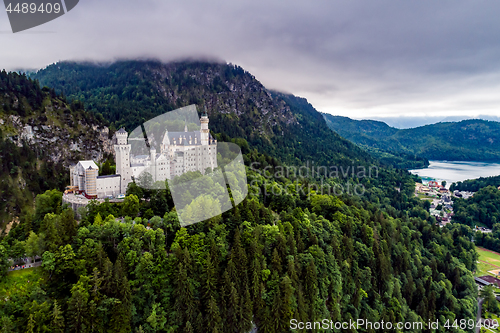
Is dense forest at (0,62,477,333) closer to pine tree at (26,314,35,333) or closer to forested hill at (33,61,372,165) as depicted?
pine tree at (26,314,35,333)

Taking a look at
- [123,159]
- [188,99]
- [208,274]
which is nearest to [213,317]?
[208,274]

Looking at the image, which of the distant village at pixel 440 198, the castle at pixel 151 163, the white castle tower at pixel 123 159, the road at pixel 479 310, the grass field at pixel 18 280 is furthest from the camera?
the distant village at pixel 440 198

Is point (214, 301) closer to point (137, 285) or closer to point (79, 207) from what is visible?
point (137, 285)

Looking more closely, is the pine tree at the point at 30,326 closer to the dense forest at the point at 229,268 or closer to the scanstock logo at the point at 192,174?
the dense forest at the point at 229,268

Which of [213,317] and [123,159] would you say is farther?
[123,159]

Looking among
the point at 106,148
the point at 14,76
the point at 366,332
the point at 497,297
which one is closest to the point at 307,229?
the point at 366,332

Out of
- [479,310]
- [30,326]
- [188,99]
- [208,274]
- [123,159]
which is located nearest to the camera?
[30,326]

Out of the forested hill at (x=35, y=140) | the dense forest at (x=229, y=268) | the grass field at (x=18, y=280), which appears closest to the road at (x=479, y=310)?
the dense forest at (x=229, y=268)

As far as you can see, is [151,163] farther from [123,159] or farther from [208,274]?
[208,274]
